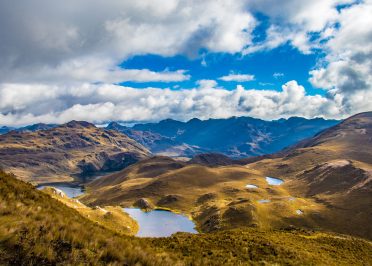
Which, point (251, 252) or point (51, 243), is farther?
point (251, 252)

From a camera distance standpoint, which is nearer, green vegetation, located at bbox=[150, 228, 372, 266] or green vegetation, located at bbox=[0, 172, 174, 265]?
green vegetation, located at bbox=[0, 172, 174, 265]

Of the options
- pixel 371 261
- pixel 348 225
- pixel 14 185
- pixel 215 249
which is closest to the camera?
pixel 14 185

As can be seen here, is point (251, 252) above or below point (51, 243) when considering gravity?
below

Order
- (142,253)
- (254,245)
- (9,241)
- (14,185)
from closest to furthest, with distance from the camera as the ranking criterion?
(9,241)
(142,253)
(14,185)
(254,245)

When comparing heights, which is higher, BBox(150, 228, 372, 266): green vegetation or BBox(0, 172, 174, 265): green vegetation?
BBox(0, 172, 174, 265): green vegetation

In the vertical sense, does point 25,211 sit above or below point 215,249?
above

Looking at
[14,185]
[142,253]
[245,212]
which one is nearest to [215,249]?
[142,253]

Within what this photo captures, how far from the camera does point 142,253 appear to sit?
56.9ft

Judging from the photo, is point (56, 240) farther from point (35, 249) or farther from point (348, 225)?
point (348, 225)

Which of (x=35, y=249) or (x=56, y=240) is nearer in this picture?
(x=35, y=249)

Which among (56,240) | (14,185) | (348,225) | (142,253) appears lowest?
(348,225)

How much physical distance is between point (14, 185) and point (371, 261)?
5479cm

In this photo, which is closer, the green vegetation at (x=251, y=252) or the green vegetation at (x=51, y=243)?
the green vegetation at (x=51, y=243)

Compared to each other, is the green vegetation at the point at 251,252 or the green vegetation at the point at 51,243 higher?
the green vegetation at the point at 51,243
